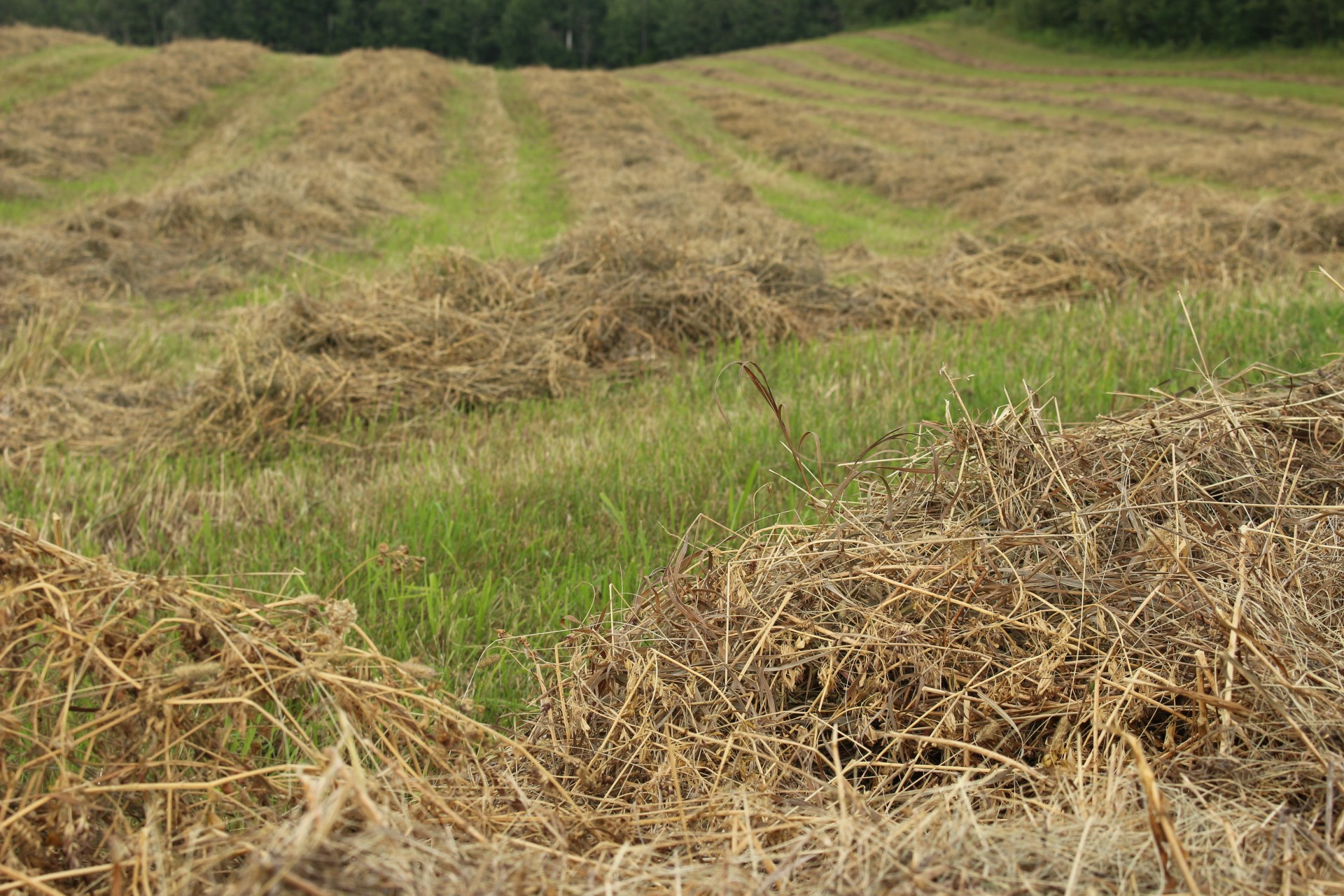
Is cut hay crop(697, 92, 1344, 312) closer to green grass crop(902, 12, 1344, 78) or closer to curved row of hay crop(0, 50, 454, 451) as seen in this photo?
curved row of hay crop(0, 50, 454, 451)

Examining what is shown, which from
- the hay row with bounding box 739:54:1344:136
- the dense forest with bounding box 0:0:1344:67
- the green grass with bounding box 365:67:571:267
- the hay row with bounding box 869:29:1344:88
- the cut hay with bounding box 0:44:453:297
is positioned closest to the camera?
the cut hay with bounding box 0:44:453:297

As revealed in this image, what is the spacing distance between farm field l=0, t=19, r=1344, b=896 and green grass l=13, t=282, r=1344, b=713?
0.09ft

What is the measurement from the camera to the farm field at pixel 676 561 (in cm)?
137

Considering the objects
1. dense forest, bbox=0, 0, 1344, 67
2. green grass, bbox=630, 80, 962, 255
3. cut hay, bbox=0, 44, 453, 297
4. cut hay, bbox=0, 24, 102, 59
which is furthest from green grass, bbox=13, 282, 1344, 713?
dense forest, bbox=0, 0, 1344, 67

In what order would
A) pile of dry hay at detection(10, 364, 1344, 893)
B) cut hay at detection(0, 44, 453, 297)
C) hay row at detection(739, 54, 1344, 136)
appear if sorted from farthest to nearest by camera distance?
hay row at detection(739, 54, 1344, 136) → cut hay at detection(0, 44, 453, 297) → pile of dry hay at detection(10, 364, 1344, 893)

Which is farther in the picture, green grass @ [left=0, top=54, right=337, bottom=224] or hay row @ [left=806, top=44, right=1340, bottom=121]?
hay row @ [left=806, top=44, right=1340, bottom=121]

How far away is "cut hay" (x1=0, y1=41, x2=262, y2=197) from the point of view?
1462cm

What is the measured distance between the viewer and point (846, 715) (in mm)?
1766

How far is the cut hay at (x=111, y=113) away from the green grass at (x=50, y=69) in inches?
18.8

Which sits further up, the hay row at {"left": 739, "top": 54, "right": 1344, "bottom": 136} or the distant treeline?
the distant treeline

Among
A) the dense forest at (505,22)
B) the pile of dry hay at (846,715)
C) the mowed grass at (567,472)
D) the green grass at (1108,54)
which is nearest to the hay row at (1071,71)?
the green grass at (1108,54)

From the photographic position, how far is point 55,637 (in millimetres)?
1723

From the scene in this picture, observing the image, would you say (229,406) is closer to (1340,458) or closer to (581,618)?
(581,618)

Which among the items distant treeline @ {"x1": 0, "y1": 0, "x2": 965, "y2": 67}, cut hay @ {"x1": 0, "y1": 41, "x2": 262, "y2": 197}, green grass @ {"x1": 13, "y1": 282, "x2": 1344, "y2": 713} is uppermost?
distant treeline @ {"x1": 0, "y1": 0, "x2": 965, "y2": 67}
